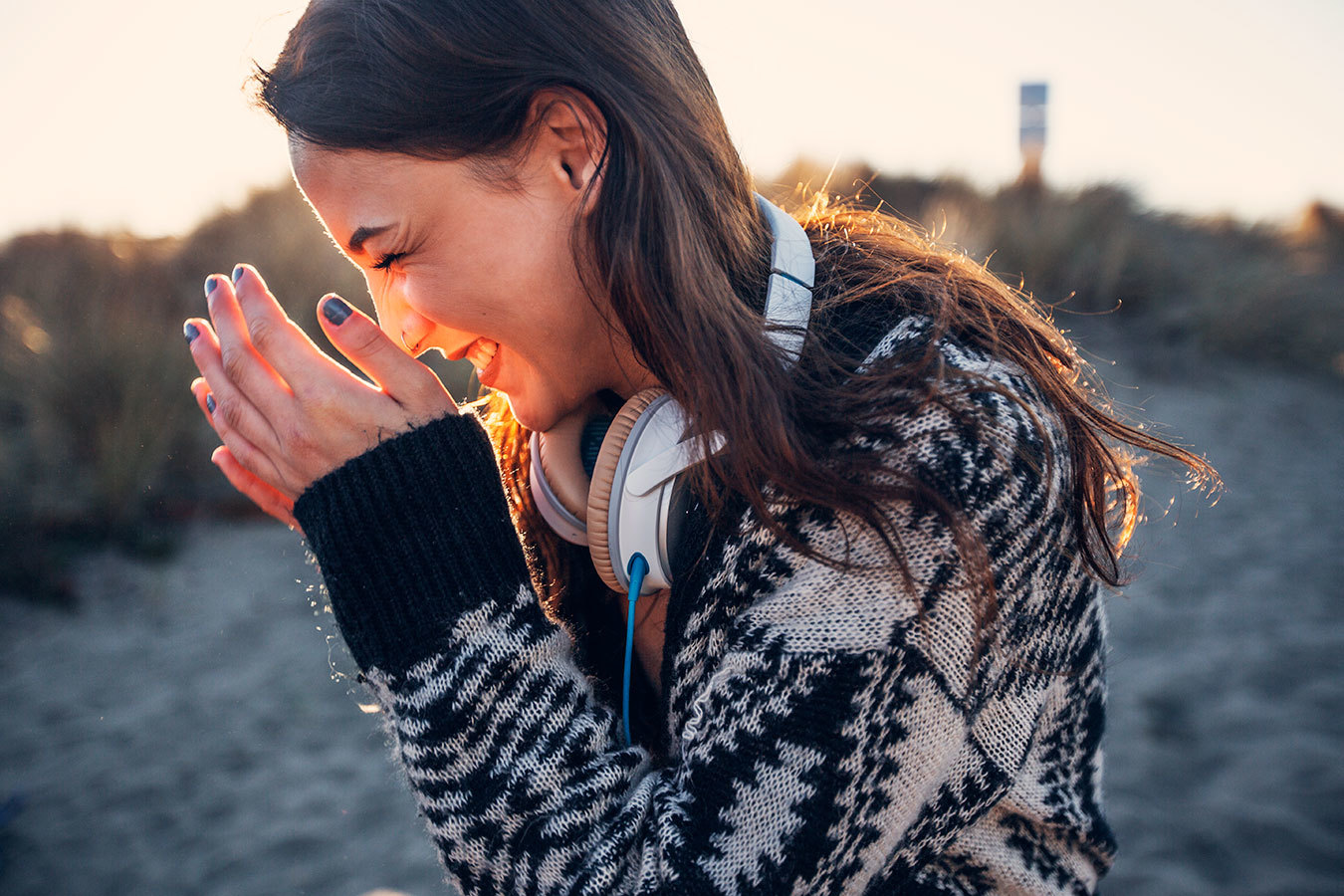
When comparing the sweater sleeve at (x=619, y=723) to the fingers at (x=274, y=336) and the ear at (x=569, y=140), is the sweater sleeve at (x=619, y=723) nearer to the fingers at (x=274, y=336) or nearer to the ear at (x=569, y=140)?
the fingers at (x=274, y=336)

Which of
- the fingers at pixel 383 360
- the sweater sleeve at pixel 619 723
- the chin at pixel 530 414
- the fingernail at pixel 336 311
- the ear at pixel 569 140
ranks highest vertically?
the ear at pixel 569 140

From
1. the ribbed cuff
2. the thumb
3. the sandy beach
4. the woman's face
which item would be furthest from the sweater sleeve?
the sandy beach

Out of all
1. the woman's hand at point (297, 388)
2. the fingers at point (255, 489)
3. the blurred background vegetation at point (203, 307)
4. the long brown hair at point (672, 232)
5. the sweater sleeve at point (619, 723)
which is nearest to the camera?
the sweater sleeve at point (619, 723)

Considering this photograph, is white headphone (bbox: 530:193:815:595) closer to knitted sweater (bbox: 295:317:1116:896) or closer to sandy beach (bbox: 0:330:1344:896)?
knitted sweater (bbox: 295:317:1116:896)

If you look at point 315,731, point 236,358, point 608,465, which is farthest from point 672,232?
point 315,731

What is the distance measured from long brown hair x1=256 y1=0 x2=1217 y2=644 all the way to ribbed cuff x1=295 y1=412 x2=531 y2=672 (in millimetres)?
312

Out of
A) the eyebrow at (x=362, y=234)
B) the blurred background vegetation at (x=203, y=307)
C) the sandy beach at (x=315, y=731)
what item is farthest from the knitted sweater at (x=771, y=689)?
the blurred background vegetation at (x=203, y=307)

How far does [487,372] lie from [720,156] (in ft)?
1.81

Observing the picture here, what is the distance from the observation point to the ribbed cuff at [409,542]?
1197 mm

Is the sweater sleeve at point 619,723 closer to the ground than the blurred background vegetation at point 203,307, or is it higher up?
higher up

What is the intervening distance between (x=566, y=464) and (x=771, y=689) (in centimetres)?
68

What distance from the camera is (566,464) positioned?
1.59 m

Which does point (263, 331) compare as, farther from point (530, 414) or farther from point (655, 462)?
point (655, 462)

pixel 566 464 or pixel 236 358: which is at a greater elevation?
pixel 236 358
